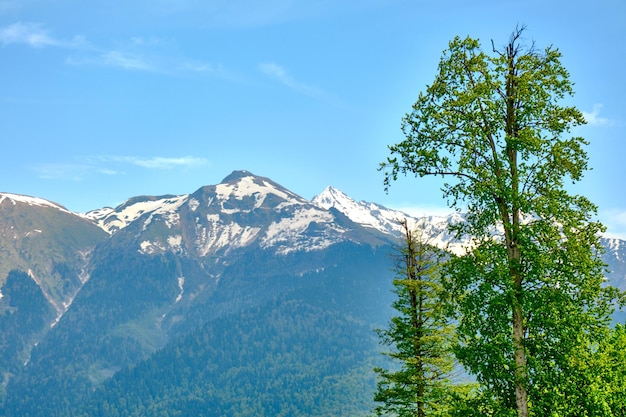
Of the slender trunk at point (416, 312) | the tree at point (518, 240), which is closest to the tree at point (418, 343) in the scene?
the slender trunk at point (416, 312)

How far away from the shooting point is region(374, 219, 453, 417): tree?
3666 centimetres

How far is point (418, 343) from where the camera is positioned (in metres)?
37.2

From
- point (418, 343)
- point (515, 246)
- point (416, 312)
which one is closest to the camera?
point (515, 246)

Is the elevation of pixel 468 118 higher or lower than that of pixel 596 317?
higher

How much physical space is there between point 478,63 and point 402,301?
18.2 m

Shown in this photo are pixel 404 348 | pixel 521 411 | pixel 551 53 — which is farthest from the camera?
pixel 404 348

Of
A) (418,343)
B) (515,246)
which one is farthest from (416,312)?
(515,246)

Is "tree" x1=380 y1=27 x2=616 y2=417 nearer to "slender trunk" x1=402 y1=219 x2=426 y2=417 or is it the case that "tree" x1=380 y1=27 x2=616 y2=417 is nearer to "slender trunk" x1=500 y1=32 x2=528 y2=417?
"slender trunk" x1=500 y1=32 x2=528 y2=417

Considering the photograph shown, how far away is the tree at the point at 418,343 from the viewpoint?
120 feet

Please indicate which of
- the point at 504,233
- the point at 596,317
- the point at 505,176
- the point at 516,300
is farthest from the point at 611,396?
the point at 505,176

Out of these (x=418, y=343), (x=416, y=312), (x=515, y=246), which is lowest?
(x=418, y=343)

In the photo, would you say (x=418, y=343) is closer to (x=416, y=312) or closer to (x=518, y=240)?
(x=416, y=312)

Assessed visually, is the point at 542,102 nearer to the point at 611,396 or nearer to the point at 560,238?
the point at 560,238

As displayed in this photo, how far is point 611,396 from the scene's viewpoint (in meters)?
22.7
